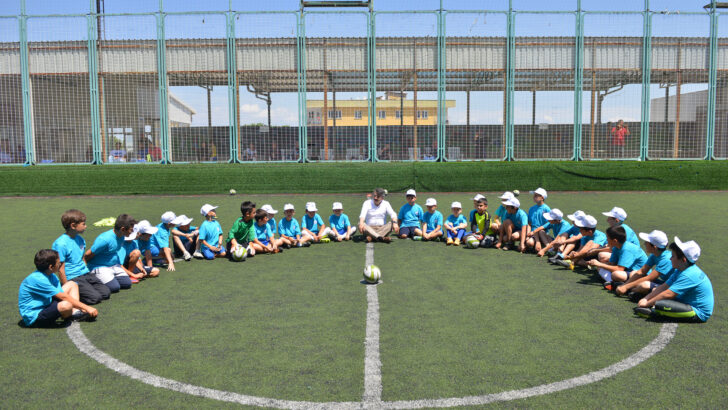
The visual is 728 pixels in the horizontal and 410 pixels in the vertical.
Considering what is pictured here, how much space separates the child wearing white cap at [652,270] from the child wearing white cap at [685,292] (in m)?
0.45

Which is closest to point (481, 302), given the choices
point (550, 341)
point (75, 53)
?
point (550, 341)

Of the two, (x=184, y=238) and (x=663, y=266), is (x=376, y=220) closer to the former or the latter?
(x=184, y=238)

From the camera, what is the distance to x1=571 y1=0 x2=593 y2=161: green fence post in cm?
2533

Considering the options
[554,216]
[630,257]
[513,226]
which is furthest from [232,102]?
[630,257]

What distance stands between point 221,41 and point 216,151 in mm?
5033

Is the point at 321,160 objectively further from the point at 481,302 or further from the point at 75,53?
the point at 481,302

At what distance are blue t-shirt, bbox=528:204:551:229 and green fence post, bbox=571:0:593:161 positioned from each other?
632 inches

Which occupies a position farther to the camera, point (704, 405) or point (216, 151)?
point (216, 151)

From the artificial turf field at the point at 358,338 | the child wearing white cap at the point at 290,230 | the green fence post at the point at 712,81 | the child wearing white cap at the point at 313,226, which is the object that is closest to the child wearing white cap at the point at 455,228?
the artificial turf field at the point at 358,338

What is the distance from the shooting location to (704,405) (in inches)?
168

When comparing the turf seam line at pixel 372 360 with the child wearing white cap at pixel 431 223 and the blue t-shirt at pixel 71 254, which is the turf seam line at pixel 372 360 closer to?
the blue t-shirt at pixel 71 254

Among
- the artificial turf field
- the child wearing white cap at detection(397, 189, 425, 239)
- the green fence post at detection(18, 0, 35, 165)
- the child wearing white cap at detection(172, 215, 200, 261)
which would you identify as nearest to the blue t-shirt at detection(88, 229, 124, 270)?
the artificial turf field

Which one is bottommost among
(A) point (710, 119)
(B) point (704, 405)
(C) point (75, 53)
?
(B) point (704, 405)

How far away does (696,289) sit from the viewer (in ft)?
20.0
